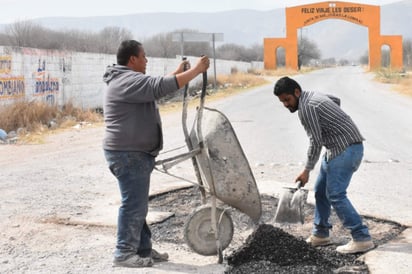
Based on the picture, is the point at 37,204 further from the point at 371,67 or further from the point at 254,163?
the point at 371,67

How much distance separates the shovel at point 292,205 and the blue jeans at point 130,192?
1222 millimetres

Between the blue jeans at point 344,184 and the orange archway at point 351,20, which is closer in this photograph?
the blue jeans at point 344,184

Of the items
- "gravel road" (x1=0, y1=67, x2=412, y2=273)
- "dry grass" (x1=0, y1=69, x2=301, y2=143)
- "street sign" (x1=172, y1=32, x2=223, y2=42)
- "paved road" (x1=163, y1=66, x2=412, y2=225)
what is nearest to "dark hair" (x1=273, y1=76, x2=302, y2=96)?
"gravel road" (x1=0, y1=67, x2=412, y2=273)

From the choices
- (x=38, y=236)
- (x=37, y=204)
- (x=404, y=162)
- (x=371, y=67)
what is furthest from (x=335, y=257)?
(x=371, y=67)

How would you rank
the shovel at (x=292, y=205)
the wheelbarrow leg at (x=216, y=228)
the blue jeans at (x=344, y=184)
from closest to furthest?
Answer: the wheelbarrow leg at (x=216, y=228) → the blue jeans at (x=344, y=184) → the shovel at (x=292, y=205)

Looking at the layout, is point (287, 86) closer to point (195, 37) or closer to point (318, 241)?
point (318, 241)

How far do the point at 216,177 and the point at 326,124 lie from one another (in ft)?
3.23

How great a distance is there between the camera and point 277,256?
16.2 feet

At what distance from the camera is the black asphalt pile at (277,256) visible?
186 inches

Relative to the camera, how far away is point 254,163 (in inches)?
384

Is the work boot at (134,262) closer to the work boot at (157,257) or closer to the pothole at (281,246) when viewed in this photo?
the work boot at (157,257)

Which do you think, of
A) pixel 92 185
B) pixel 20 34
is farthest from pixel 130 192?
pixel 20 34

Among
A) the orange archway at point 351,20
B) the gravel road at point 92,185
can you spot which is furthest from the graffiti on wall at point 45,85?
the orange archway at point 351,20

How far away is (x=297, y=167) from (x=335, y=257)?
4.30m
